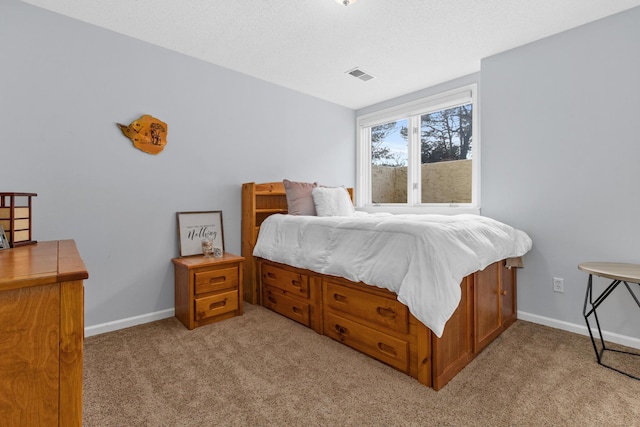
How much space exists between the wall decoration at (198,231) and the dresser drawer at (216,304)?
0.41 meters

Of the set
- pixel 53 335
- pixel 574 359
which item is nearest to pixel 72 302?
pixel 53 335

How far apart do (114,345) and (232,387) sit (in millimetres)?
1088

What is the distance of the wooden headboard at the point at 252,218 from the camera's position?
2.99 metres

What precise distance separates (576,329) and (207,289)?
2.91 metres

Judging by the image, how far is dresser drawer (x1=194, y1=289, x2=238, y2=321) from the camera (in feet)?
7.93

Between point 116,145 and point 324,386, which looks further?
point 116,145

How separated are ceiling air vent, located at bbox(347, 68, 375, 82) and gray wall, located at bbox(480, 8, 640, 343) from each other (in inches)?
42.9

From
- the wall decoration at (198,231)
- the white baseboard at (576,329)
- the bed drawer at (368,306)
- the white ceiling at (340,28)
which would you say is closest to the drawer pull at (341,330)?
the bed drawer at (368,306)

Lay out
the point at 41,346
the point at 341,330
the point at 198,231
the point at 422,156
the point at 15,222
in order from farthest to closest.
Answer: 1. the point at 422,156
2. the point at 198,231
3. the point at 341,330
4. the point at 15,222
5. the point at 41,346

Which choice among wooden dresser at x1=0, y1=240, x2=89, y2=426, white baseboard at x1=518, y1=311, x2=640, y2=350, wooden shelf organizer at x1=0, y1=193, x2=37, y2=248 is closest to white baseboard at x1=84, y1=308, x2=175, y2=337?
wooden shelf organizer at x1=0, y1=193, x2=37, y2=248

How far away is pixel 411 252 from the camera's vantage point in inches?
65.2

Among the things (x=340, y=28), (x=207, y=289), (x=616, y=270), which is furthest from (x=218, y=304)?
(x=616, y=270)

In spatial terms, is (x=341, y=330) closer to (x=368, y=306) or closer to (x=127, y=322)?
(x=368, y=306)

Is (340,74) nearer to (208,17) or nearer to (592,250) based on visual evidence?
(208,17)
